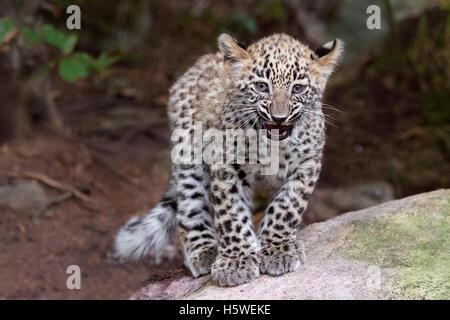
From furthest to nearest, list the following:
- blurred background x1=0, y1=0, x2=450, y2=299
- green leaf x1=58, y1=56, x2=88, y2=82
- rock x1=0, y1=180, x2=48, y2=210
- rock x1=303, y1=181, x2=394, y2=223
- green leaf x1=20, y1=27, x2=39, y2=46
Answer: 1. rock x1=303, y1=181, x2=394, y2=223
2. rock x1=0, y1=180, x2=48, y2=210
3. blurred background x1=0, y1=0, x2=450, y2=299
4. green leaf x1=58, y1=56, x2=88, y2=82
5. green leaf x1=20, y1=27, x2=39, y2=46

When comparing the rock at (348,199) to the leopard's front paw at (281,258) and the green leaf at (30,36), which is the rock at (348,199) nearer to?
the leopard's front paw at (281,258)

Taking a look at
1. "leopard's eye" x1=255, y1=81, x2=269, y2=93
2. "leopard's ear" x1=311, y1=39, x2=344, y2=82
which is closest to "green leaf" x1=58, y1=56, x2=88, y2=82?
"leopard's eye" x1=255, y1=81, x2=269, y2=93

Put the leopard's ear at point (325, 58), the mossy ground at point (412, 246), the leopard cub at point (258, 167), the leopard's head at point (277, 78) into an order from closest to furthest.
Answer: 1. the mossy ground at point (412, 246)
2. the leopard's head at point (277, 78)
3. the leopard cub at point (258, 167)
4. the leopard's ear at point (325, 58)

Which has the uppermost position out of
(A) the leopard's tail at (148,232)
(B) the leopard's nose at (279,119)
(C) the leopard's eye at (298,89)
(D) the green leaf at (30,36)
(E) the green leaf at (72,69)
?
(D) the green leaf at (30,36)

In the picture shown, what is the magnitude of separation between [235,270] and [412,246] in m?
1.36

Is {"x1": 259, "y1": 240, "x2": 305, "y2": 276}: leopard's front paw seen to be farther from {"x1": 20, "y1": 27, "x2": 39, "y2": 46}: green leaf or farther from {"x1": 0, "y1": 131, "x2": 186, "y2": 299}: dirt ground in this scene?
{"x1": 20, "y1": 27, "x2": 39, "y2": 46}: green leaf

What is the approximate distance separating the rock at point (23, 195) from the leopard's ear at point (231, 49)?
13.1 feet

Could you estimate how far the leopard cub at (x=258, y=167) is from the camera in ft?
16.3

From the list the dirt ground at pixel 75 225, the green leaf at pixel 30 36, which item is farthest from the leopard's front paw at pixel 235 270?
the green leaf at pixel 30 36

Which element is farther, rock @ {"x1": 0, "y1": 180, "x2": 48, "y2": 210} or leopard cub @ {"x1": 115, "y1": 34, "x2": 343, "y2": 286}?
rock @ {"x1": 0, "y1": 180, "x2": 48, "y2": 210}

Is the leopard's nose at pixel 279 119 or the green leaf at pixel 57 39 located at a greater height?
the green leaf at pixel 57 39

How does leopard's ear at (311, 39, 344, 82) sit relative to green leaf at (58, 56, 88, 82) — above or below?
below

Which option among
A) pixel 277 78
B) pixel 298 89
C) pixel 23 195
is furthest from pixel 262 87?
pixel 23 195

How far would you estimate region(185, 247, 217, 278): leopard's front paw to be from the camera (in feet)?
18.5
